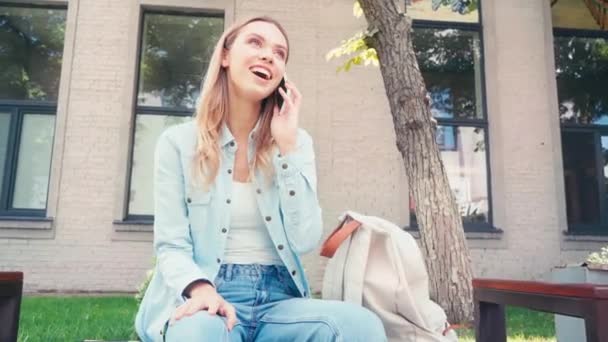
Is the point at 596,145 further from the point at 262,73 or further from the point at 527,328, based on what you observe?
the point at 262,73

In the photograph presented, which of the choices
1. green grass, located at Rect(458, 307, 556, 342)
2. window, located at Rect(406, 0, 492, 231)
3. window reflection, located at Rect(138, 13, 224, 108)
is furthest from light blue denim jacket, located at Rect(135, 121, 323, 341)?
window, located at Rect(406, 0, 492, 231)

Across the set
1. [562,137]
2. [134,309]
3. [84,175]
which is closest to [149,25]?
[84,175]

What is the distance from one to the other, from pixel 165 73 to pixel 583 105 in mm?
7137

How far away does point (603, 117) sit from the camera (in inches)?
320

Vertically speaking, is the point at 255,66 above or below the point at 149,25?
below

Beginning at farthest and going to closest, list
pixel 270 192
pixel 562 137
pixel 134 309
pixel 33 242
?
1. pixel 562 137
2. pixel 33 242
3. pixel 134 309
4. pixel 270 192

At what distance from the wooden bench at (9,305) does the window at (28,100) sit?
19.5ft

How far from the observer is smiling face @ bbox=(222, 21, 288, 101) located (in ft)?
5.94

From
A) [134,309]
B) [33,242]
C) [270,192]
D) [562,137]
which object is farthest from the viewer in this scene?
[562,137]

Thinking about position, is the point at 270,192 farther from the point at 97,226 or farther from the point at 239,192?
the point at 97,226

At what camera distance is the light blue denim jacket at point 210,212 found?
1653mm

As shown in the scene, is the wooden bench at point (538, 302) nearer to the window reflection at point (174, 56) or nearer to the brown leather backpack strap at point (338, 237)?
the brown leather backpack strap at point (338, 237)

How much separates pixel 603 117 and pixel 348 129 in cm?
462

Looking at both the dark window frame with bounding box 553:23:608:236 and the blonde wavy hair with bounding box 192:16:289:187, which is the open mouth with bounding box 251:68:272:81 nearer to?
the blonde wavy hair with bounding box 192:16:289:187
